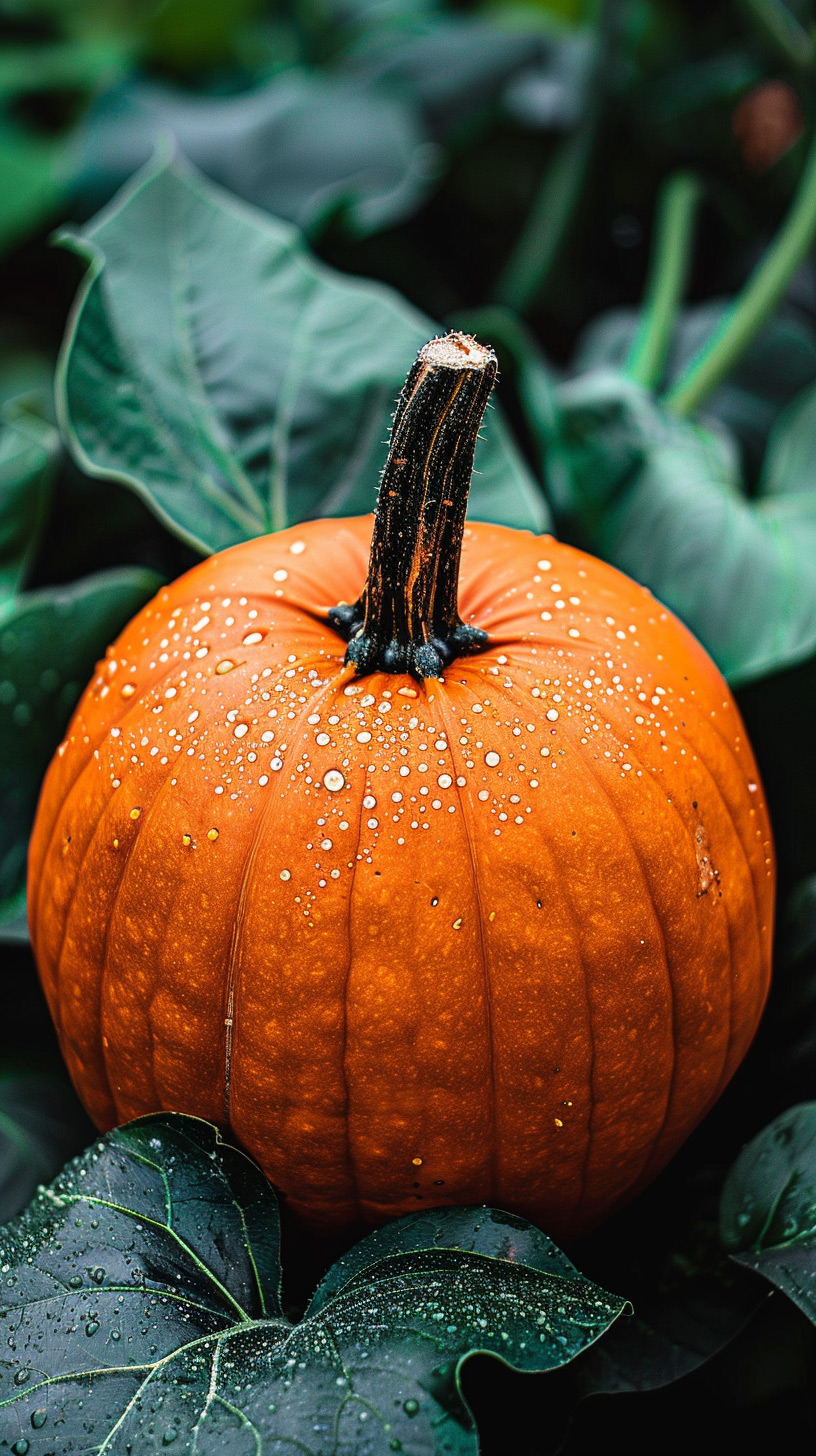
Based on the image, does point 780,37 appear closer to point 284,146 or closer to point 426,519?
point 284,146

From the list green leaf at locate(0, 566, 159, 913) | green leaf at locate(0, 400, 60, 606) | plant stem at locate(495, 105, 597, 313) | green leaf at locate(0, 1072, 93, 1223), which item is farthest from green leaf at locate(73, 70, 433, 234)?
green leaf at locate(0, 1072, 93, 1223)

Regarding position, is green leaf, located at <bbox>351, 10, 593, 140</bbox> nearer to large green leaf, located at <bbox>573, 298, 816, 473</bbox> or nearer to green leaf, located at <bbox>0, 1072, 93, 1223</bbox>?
large green leaf, located at <bbox>573, 298, 816, 473</bbox>

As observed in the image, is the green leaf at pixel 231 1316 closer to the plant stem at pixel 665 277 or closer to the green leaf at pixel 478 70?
the plant stem at pixel 665 277

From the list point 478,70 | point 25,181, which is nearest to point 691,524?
point 478,70

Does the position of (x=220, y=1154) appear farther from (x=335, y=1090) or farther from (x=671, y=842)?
(x=671, y=842)

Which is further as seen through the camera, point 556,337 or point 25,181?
point 25,181

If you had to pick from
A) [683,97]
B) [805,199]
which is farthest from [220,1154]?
[683,97]

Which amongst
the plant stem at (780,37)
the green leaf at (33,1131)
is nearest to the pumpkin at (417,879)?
the green leaf at (33,1131)
